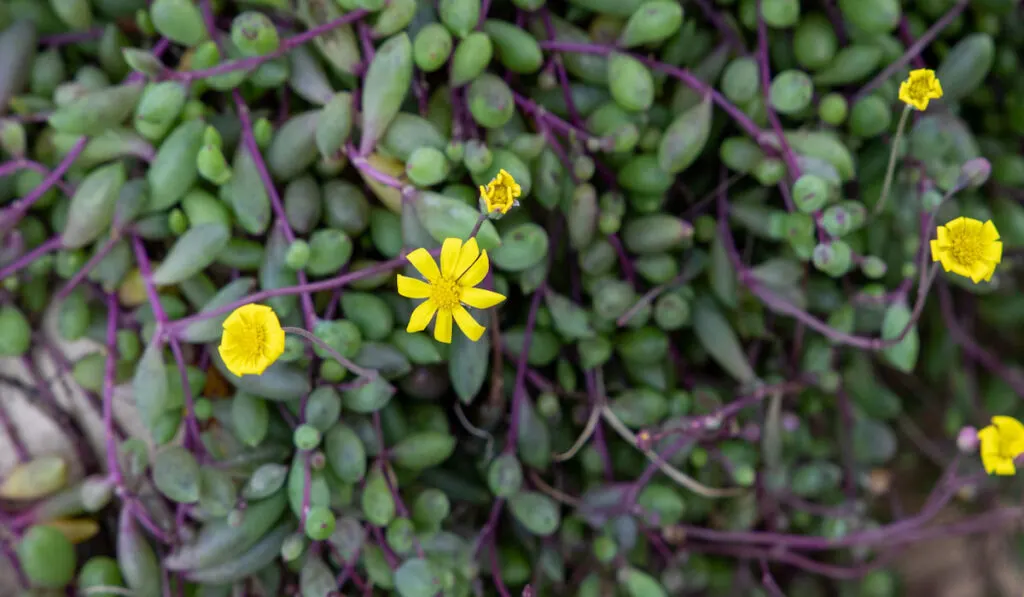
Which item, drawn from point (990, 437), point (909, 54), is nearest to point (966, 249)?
point (990, 437)

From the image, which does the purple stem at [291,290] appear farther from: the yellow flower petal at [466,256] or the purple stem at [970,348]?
the purple stem at [970,348]

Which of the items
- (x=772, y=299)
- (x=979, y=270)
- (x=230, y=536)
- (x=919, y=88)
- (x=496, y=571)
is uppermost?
(x=919, y=88)

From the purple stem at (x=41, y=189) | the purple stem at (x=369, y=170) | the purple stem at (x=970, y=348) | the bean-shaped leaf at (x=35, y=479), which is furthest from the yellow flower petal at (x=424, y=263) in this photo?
the purple stem at (x=970, y=348)

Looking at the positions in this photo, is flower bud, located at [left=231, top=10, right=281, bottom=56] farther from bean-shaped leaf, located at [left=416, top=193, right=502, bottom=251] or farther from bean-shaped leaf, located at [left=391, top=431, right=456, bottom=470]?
bean-shaped leaf, located at [left=391, top=431, right=456, bottom=470]

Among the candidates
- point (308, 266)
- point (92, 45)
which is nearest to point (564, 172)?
point (308, 266)

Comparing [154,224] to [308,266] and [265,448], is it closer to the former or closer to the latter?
[308,266]

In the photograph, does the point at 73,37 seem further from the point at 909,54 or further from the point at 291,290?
the point at 909,54

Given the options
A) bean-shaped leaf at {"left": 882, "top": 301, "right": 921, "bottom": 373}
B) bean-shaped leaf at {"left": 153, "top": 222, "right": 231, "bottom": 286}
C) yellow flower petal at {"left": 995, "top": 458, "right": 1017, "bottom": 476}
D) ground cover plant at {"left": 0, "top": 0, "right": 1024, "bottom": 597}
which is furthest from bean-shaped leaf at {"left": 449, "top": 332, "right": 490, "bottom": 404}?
yellow flower petal at {"left": 995, "top": 458, "right": 1017, "bottom": 476}
